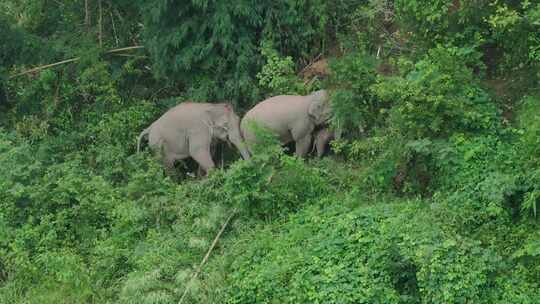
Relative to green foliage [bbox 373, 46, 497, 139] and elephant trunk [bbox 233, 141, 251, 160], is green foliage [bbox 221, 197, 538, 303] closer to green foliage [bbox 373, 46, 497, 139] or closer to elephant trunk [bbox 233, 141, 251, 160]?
green foliage [bbox 373, 46, 497, 139]

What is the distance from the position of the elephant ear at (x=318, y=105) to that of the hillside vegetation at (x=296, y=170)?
6.6 inches

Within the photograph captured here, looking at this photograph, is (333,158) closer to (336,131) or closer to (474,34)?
(336,131)

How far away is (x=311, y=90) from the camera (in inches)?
436

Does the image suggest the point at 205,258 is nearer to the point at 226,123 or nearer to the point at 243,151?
the point at 243,151

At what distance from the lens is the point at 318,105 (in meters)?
10.4

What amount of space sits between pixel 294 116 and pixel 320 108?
1.10 feet

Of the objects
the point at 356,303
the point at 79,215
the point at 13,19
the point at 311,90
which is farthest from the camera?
the point at 13,19

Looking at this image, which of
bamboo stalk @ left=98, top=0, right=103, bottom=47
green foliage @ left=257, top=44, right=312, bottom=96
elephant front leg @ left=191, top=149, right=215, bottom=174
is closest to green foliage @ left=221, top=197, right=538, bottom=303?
elephant front leg @ left=191, top=149, right=215, bottom=174

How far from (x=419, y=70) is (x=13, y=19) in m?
7.36

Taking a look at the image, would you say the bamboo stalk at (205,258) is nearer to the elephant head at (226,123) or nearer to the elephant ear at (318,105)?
the elephant ear at (318,105)

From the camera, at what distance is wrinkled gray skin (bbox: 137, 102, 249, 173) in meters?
11.1

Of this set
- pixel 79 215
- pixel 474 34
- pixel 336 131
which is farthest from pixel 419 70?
pixel 79 215

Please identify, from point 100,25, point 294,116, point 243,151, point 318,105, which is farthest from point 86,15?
point 318,105

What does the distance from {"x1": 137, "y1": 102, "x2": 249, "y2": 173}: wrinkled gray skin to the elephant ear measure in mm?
1070
